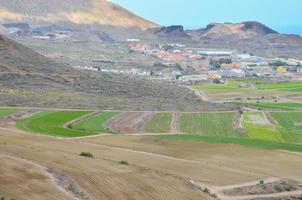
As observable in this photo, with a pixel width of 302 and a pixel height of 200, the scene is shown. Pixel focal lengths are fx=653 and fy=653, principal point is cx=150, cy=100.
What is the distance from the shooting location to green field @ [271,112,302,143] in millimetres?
62125

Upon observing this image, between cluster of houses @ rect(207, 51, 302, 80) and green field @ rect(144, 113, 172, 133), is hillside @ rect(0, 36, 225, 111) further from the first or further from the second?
cluster of houses @ rect(207, 51, 302, 80)

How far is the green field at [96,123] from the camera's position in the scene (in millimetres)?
61094

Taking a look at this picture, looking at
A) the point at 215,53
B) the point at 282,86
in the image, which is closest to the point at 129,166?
the point at 282,86

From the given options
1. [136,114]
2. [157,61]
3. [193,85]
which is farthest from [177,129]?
[157,61]

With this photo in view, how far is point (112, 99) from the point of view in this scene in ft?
286

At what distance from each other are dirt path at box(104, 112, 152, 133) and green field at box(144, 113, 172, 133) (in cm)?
66

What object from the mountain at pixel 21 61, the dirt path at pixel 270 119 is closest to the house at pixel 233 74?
the mountain at pixel 21 61

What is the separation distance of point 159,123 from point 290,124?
14859mm

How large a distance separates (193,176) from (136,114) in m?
38.1

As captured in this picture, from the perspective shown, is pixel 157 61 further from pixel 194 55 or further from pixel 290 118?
→ pixel 290 118

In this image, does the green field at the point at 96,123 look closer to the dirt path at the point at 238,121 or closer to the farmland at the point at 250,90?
the dirt path at the point at 238,121

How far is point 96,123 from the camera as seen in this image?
218 feet

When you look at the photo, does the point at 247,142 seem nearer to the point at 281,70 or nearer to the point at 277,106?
the point at 277,106

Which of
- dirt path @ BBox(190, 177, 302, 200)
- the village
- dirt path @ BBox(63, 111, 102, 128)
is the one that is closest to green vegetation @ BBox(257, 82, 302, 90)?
the village
